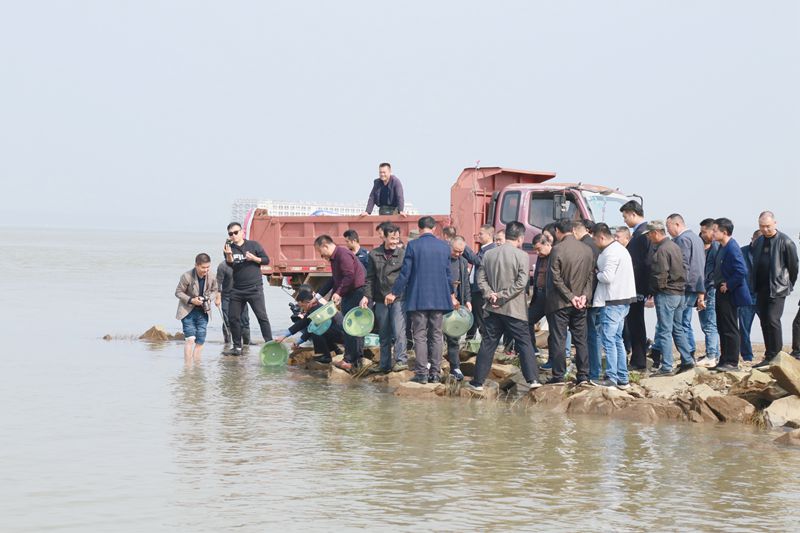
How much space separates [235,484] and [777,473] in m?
4.22

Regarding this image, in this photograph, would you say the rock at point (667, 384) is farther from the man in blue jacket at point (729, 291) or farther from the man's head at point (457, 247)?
the man's head at point (457, 247)

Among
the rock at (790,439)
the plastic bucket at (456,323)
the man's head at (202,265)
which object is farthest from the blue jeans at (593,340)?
the man's head at (202,265)

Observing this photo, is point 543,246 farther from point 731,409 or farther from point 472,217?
point 472,217

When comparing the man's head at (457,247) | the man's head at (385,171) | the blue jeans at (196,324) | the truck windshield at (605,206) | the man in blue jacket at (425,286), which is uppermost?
the man's head at (385,171)

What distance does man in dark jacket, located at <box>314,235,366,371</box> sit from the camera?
14.0 meters

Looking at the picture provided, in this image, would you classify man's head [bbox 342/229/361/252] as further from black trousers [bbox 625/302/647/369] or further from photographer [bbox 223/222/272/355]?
black trousers [bbox 625/302/647/369]

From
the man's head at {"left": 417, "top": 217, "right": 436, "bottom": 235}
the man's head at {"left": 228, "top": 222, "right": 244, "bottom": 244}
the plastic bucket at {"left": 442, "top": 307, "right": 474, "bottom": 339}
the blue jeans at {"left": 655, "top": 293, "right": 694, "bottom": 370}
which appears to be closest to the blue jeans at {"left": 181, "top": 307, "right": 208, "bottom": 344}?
the man's head at {"left": 228, "top": 222, "right": 244, "bottom": 244}

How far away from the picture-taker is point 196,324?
15.2m

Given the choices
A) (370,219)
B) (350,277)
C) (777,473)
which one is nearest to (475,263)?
(350,277)

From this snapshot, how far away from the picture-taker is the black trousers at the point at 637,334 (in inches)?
517

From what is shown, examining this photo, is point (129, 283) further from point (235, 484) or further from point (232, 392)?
point (235, 484)

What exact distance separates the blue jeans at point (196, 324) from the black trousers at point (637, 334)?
18.7 ft

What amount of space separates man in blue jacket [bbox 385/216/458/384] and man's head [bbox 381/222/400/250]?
0.74 meters

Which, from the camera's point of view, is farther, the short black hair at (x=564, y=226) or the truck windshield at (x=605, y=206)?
the truck windshield at (x=605, y=206)
